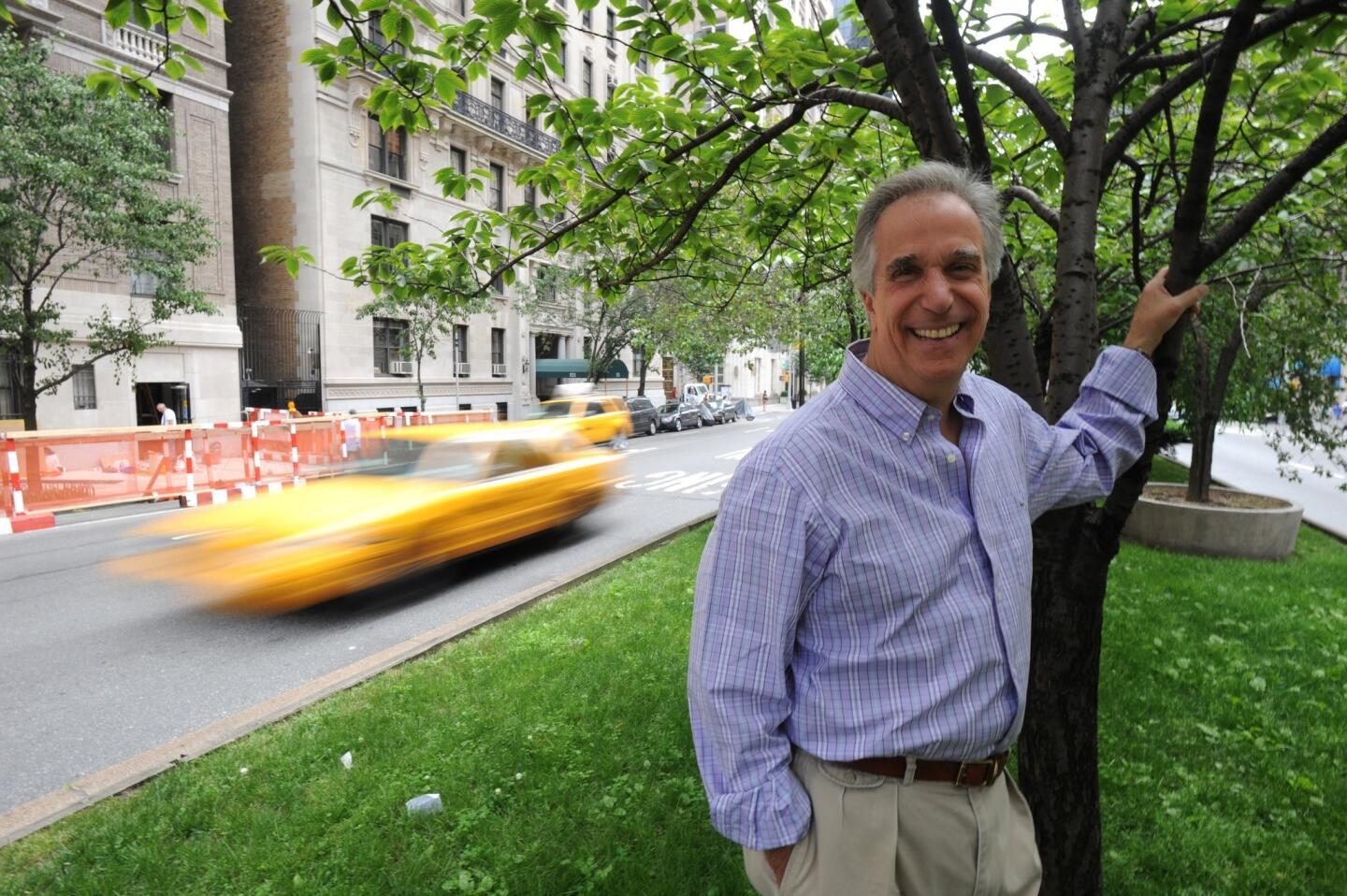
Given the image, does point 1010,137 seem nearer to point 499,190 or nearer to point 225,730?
point 225,730

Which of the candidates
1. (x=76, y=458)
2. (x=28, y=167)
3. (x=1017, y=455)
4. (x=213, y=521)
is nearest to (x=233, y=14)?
(x=28, y=167)

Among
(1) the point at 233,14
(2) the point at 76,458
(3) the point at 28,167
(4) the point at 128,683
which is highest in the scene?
(1) the point at 233,14

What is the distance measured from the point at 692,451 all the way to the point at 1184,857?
69.5 feet

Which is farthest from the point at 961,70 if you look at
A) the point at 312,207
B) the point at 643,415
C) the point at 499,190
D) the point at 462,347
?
the point at 499,190

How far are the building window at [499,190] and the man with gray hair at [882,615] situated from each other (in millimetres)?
33613

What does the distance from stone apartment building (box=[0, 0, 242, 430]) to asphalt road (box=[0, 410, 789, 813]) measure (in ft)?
35.6

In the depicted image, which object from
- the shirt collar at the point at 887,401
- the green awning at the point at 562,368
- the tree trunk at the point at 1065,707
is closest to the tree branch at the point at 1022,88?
the tree trunk at the point at 1065,707

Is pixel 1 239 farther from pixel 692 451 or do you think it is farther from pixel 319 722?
pixel 692 451

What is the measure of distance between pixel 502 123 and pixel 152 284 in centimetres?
1754

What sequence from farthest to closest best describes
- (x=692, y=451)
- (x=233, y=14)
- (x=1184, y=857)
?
1. (x=233, y=14)
2. (x=692, y=451)
3. (x=1184, y=857)

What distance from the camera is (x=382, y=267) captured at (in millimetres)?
5148

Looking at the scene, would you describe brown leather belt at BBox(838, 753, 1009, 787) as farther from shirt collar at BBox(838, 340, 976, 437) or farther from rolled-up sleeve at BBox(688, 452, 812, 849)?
shirt collar at BBox(838, 340, 976, 437)

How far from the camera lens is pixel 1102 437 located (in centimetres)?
216

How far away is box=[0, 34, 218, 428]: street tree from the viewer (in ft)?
47.2
